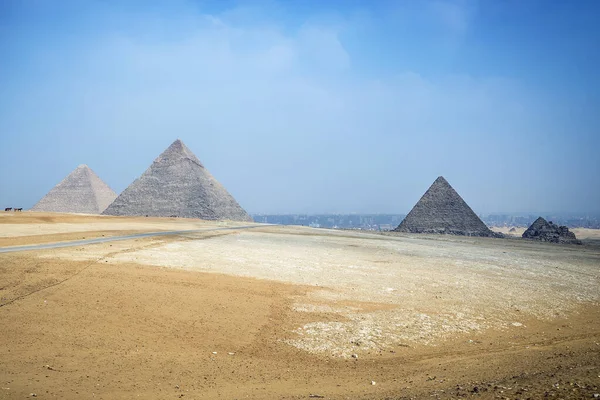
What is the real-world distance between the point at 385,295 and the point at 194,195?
67302 millimetres

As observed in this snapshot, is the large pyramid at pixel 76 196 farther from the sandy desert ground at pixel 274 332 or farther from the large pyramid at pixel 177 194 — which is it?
the sandy desert ground at pixel 274 332

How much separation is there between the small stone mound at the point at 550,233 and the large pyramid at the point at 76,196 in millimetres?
79387

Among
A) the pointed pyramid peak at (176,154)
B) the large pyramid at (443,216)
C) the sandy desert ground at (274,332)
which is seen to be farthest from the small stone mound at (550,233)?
the pointed pyramid peak at (176,154)

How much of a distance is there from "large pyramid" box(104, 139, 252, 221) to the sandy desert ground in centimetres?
5914

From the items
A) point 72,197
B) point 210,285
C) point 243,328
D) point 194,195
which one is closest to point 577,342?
point 243,328

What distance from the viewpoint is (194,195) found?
77.8 meters

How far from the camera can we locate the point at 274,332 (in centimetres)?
1017

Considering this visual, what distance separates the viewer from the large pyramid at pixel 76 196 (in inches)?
3418

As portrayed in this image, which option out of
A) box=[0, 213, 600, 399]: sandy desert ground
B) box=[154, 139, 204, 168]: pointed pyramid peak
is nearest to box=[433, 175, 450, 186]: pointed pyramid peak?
box=[154, 139, 204, 168]: pointed pyramid peak

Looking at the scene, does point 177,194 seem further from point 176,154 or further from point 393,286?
point 393,286

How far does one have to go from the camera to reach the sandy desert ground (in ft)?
23.8

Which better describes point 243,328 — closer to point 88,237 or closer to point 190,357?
point 190,357

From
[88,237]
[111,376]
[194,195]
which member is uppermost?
[194,195]

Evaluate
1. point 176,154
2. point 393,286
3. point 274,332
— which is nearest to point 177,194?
point 176,154
